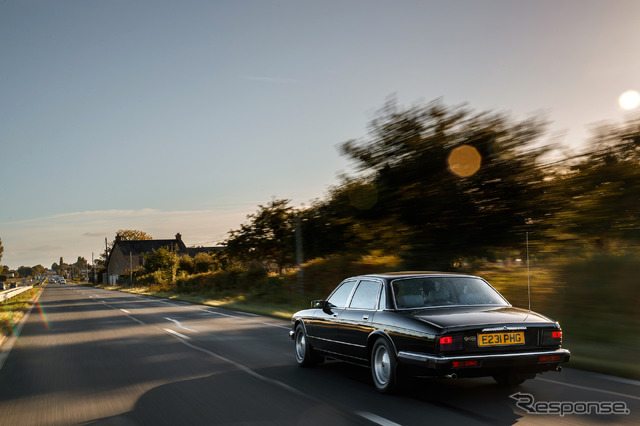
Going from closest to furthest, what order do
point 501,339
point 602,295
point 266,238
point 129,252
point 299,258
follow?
point 501,339 < point 602,295 < point 299,258 < point 266,238 < point 129,252

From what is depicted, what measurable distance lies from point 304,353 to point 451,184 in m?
11.4

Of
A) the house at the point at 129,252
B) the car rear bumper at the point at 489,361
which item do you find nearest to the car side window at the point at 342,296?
the car rear bumper at the point at 489,361

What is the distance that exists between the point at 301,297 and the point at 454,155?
1269cm

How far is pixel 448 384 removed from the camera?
734 centimetres

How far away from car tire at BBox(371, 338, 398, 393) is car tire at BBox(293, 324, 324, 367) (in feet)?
6.64

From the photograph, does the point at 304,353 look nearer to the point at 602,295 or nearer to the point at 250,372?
the point at 250,372

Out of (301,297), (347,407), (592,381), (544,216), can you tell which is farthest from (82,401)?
(301,297)

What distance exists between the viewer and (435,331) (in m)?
6.08

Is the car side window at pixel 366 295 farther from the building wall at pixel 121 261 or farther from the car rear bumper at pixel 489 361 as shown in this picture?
the building wall at pixel 121 261

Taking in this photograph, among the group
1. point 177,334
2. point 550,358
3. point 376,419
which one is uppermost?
point 550,358

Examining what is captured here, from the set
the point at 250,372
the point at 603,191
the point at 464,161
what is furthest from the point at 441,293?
the point at 464,161

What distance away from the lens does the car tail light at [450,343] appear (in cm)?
599

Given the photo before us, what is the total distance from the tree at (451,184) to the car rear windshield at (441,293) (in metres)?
10.8

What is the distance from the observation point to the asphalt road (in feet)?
19.1
